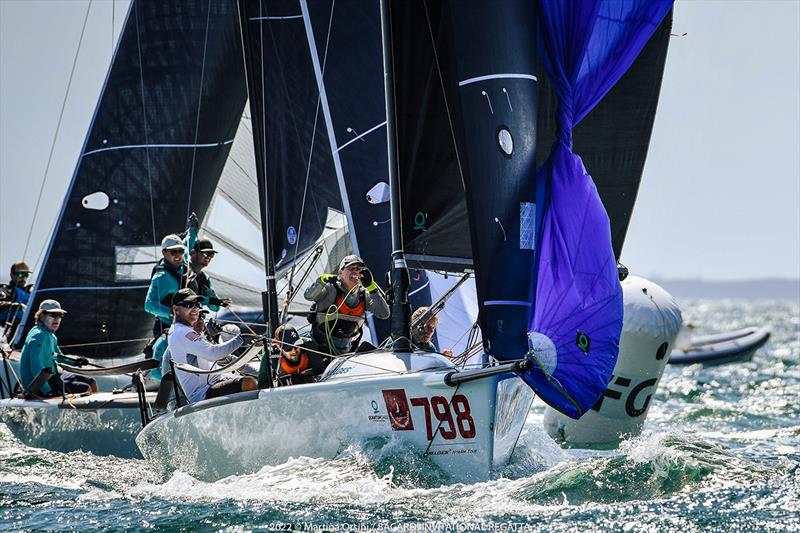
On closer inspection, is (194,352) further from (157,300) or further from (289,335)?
(157,300)

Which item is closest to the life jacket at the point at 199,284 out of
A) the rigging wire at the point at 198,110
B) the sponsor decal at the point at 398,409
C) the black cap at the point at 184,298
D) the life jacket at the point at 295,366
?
the black cap at the point at 184,298

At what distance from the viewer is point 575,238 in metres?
6.85

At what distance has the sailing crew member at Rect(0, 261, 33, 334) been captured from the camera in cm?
1312

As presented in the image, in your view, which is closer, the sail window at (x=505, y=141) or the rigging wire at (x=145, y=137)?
the sail window at (x=505, y=141)

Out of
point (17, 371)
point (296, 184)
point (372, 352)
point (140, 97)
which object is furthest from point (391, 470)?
point (140, 97)

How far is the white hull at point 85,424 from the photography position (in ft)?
32.9

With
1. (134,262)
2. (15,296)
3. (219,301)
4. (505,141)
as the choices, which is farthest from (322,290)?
(15,296)

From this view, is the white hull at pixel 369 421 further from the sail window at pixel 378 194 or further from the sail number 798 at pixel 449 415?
the sail window at pixel 378 194

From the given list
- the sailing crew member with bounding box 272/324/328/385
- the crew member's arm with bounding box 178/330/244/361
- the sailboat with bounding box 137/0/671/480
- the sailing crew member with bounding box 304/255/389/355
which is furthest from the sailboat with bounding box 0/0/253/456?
the sailing crew member with bounding box 304/255/389/355

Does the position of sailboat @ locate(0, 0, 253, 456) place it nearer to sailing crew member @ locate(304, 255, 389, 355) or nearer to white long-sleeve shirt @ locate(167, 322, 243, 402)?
white long-sleeve shirt @ locate(167, 322, 243, 402)

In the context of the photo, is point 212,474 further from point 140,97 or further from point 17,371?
point 140,97

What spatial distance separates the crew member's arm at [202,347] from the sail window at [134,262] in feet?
16.6

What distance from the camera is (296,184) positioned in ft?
35.3

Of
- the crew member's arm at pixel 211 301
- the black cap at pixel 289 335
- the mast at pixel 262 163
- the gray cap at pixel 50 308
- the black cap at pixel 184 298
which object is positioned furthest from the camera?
the gray cap at pixel 50 308
